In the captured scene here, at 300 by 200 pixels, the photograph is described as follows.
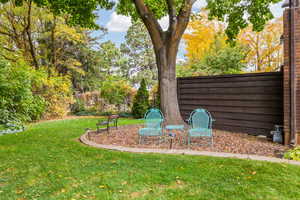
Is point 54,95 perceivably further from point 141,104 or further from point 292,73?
point 292,73

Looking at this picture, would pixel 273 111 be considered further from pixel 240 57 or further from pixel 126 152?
pixel 240 57

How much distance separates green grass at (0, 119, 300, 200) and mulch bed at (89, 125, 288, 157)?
0.72 metres

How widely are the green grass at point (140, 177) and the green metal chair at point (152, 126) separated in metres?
0.93

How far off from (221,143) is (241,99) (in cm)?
171

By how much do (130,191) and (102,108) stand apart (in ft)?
35.4

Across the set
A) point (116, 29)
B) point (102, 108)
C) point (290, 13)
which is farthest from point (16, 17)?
point (290, 13)

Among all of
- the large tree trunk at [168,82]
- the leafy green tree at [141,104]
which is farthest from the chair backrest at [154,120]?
the leafy green tree at [141,104]

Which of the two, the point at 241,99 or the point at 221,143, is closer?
the point at 221,143

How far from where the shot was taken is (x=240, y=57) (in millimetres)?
12852

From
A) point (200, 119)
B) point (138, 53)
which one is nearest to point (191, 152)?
point (200, 119)

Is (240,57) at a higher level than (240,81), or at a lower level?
higher

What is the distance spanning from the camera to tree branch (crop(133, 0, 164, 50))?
6.22 metres

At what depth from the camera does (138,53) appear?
2109 cm

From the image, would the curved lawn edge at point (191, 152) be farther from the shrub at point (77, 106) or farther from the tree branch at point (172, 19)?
the shrub at point (77, 106)
